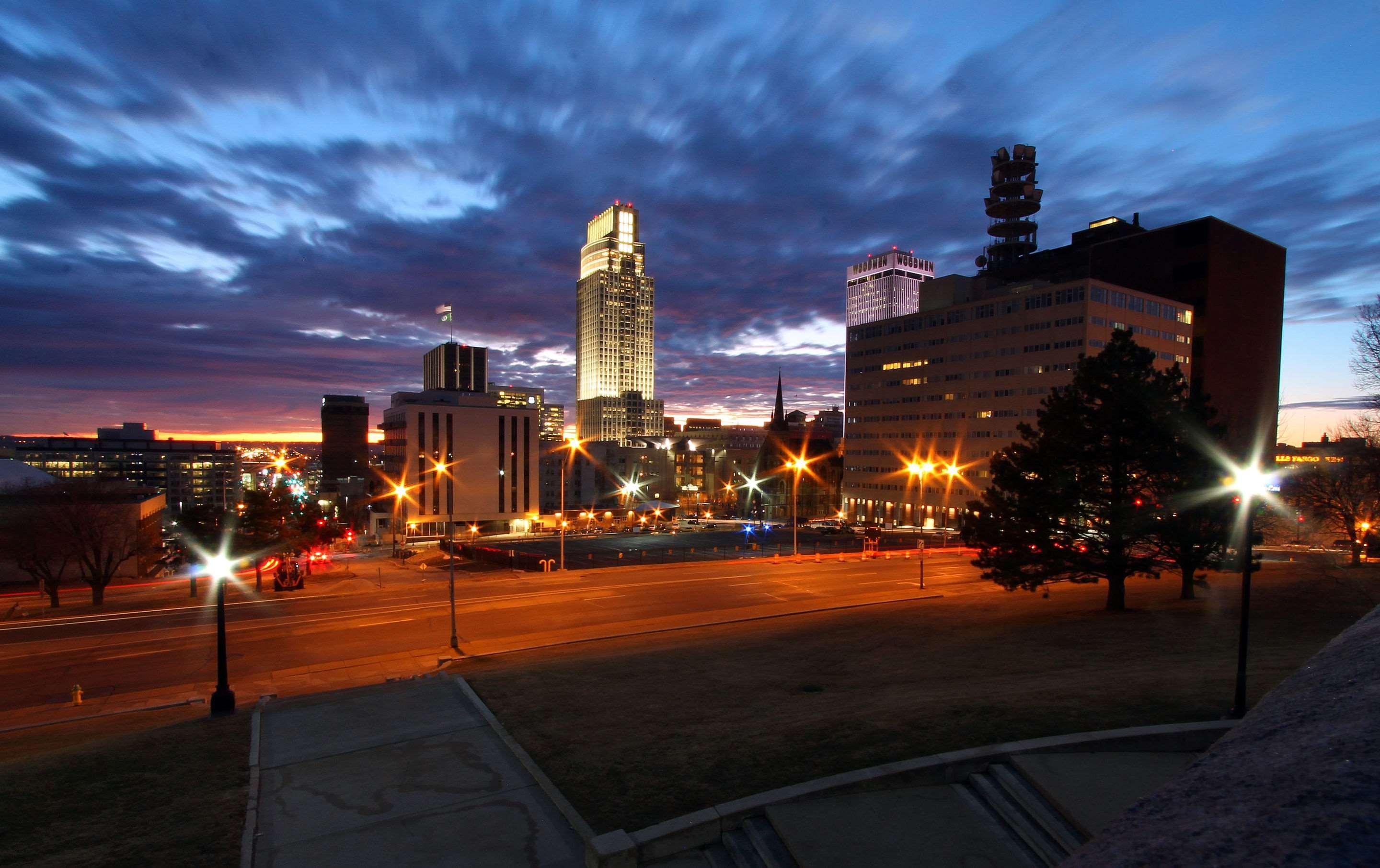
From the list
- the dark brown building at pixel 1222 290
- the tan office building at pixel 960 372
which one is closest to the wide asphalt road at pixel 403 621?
the tan office building at pixel 960 372

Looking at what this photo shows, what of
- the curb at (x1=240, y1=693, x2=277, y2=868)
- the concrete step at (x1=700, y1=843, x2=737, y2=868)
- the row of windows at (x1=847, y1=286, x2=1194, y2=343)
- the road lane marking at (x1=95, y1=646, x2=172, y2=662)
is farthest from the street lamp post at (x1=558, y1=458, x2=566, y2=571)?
the row of windows at (x1=847, y1=286, x2=1194, y2=343)

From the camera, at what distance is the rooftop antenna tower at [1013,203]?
490 feet

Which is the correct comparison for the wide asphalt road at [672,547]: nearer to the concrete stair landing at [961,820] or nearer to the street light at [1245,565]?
the street light at [1245,565]

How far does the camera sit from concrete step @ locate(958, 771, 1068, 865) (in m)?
7.64

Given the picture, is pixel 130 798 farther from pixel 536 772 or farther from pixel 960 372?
pixel 960 372

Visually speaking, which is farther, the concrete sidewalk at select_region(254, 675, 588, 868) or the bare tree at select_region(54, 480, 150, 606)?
the bare tree at select_region(54, 480, 150, 606)

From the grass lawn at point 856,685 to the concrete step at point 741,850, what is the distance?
2.69 feet

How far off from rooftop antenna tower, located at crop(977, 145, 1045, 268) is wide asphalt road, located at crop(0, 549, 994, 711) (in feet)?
445

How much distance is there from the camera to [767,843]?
8094 mm

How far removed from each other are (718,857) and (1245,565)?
1159 centimetres

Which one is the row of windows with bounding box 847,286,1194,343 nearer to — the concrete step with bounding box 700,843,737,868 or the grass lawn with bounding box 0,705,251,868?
the concrete step with bounding box 700,843,737,868

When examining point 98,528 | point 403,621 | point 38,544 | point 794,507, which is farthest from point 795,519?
point 38,544

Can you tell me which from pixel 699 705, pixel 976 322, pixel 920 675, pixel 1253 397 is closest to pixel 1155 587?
pixel 920 675

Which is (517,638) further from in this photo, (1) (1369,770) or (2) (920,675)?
(1) (1369,770)
